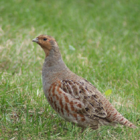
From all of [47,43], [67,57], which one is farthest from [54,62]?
[67,57]

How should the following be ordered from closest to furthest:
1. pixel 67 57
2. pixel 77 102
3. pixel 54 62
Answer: pixel 77 102, pixel 54 62, pixel 67 57

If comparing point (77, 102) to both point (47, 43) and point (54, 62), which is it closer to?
point (54, 62)

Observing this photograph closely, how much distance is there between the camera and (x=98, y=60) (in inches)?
274

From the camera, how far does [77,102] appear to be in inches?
169

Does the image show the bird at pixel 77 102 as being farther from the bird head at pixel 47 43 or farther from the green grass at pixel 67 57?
the bird head at pixel 47 43

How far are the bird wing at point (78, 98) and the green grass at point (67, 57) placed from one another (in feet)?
0.93

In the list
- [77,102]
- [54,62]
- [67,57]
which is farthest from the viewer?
[67,57]

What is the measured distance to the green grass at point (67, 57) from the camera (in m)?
4.46

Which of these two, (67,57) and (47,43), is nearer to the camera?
(47,43)

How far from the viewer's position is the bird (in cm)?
429

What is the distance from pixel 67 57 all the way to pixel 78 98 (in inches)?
103

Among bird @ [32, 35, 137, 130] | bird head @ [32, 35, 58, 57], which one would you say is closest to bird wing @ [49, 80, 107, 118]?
bird @ [32, 35, 137, 130]

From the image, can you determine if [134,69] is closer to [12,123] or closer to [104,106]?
[104,106]

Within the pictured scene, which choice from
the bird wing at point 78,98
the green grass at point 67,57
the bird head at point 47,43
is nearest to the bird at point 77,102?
the bird wing at point 78,98
